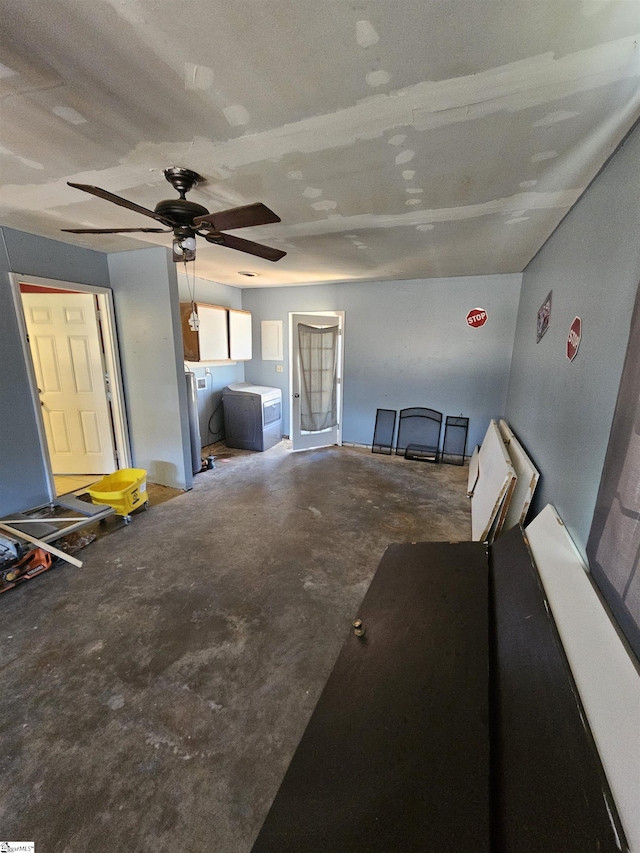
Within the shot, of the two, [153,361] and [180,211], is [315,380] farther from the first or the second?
[180,211]

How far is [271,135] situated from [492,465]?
2912 mm

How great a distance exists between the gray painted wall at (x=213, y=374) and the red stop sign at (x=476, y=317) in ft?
11.9

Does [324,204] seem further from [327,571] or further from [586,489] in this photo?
[327,571]

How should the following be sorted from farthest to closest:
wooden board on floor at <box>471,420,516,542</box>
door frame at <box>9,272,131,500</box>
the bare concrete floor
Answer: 1. door frame at <box>9,272,131,500</box>
2. wooden board on floor at <box>471,420,516,542</box>
3. the bare concrete floor

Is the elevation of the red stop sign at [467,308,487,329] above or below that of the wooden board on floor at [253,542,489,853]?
above

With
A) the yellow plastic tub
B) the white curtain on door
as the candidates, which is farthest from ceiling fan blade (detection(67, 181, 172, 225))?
the white curtain on door

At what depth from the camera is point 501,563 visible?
1.74m

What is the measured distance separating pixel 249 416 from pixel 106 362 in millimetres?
2023

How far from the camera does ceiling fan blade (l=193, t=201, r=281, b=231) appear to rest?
1.54 m

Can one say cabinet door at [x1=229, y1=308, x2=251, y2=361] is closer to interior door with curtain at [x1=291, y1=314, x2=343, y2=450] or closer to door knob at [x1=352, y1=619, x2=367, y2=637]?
interior door with curtain at [x1=291, y1=314, x2=343, y2=450]

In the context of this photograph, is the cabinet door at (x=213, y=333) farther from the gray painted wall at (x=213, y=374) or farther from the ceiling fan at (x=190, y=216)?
the ceiling fan at (x=190, y=216)

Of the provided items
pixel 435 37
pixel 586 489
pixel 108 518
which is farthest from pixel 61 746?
pixel 435 37

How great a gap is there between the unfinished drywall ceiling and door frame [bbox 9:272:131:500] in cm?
90

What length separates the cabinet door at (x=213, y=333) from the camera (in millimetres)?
4386
